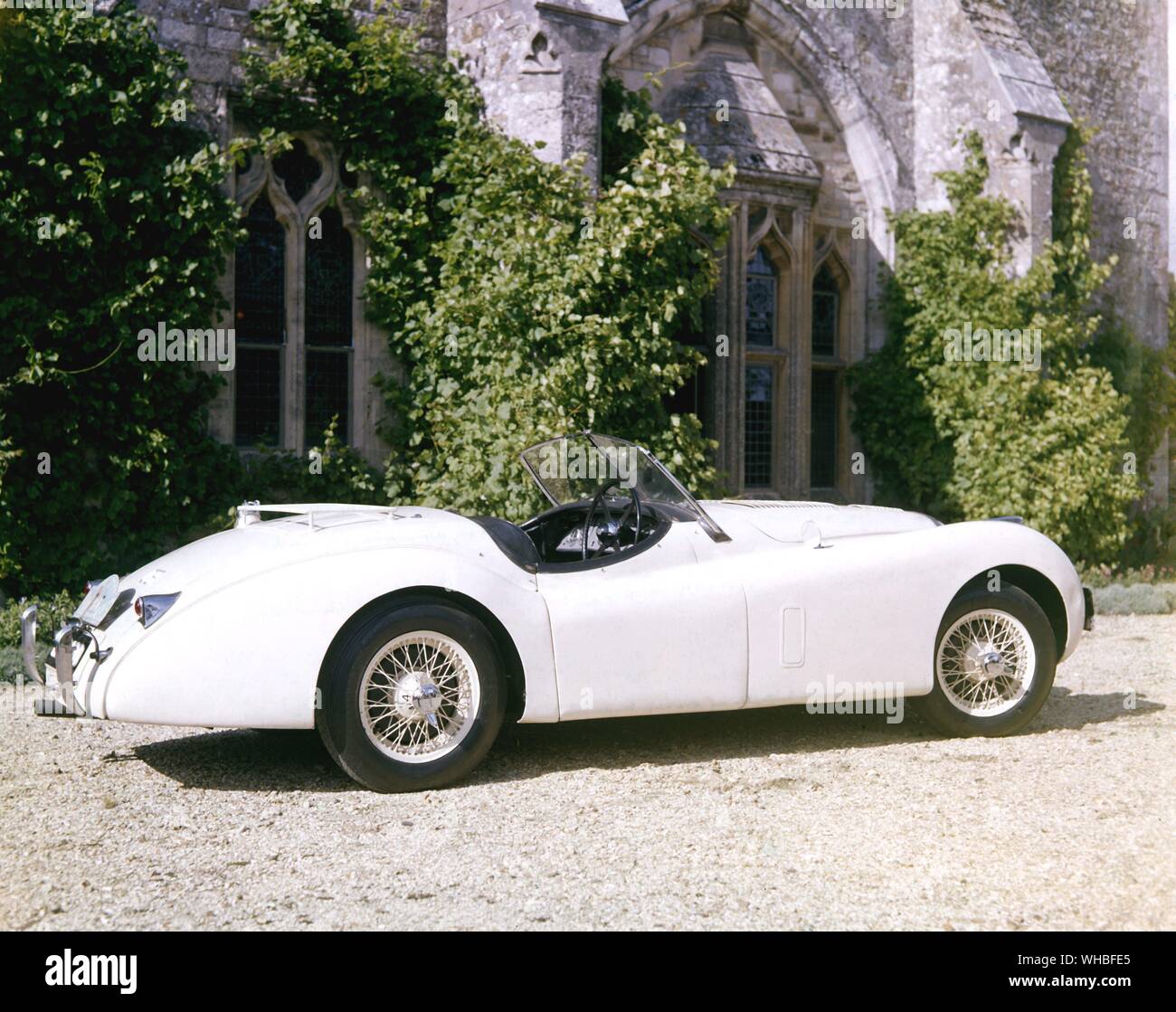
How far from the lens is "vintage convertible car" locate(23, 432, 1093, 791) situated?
4.56 meters

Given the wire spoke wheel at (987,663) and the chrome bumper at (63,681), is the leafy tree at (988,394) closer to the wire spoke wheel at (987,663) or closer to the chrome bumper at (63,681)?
the wire spoke wheel at (987,663)

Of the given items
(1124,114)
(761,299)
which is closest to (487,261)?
(761,299)

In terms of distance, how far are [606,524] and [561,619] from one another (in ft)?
2.74

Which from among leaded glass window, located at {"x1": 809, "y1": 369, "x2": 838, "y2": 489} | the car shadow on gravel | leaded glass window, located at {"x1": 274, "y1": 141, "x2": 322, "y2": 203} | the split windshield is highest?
leaded glass window, located at {"x1": 274, "y1": 141, "x2": 322, "y2": 203}

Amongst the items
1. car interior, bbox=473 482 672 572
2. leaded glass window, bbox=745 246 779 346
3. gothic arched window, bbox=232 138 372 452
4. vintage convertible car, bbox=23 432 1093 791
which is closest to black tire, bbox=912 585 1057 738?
vintage convertible car, bbox=23 432 1093 791

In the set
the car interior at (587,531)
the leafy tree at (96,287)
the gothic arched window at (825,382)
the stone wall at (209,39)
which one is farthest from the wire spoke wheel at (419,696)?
the gothic arched window at (825,382)

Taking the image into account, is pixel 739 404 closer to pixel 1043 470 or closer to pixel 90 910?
pixel 1043 470

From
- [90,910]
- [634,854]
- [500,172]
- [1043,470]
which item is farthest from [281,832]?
[1043,470]

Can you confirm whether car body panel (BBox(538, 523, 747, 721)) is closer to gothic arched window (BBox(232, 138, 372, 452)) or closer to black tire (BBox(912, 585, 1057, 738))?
black tire (BBox(912, 585, 1057, 738))

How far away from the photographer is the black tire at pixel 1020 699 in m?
5.70

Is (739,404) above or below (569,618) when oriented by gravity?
above

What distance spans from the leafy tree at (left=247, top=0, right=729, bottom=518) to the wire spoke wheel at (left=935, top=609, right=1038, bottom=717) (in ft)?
11.2

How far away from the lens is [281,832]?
13.8 ft

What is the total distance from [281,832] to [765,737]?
2441 mm
